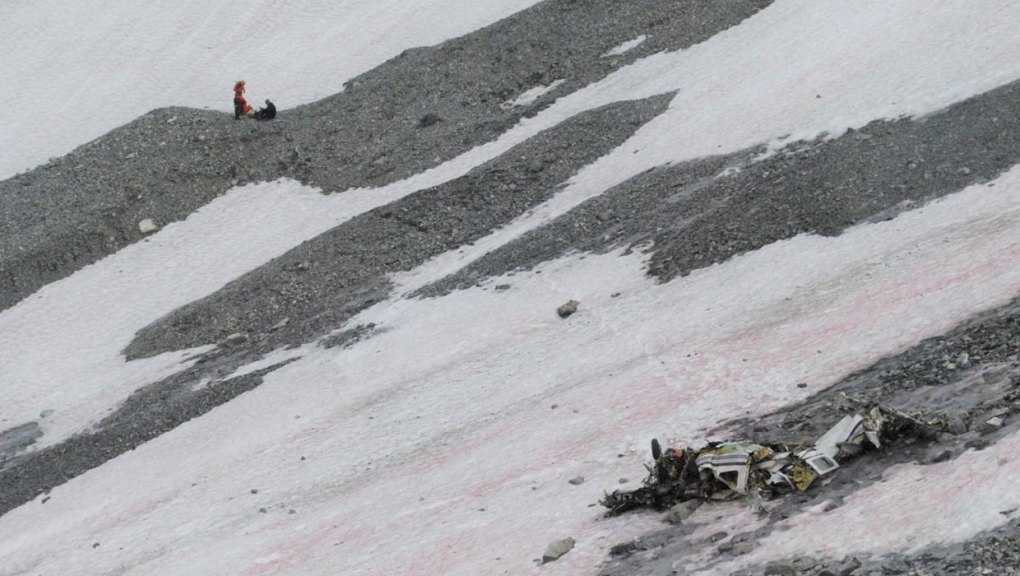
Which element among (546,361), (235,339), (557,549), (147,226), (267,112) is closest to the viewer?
(557,549)

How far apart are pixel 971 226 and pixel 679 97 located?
47.0 feet

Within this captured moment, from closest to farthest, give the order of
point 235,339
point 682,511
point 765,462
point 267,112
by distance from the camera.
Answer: point 765,462 < point 682,511 < point 235,339 < point 267,112

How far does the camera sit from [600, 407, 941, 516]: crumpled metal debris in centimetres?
1489

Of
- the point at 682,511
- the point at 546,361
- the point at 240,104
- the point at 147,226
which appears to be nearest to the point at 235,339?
the point at 147,226

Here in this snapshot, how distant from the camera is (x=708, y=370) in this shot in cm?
2111

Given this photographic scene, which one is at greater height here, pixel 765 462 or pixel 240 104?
pixel 240 104

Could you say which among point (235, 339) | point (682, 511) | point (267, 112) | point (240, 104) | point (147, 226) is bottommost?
point (682, 511)

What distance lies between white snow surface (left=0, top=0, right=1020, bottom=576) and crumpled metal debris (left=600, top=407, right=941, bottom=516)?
465 millimetres

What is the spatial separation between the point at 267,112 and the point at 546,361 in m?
21.5

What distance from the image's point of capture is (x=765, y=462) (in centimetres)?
1525

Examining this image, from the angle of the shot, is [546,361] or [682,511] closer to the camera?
[682,511]

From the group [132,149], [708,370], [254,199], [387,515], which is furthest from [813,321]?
[132,149]

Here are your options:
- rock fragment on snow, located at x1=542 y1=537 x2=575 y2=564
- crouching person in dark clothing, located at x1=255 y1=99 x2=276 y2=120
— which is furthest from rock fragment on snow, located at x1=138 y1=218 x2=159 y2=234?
rock fragment on snow, located at x1=542 y1=537 x2=575 y2=564

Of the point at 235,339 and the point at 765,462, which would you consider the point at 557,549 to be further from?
the point at 235,339
